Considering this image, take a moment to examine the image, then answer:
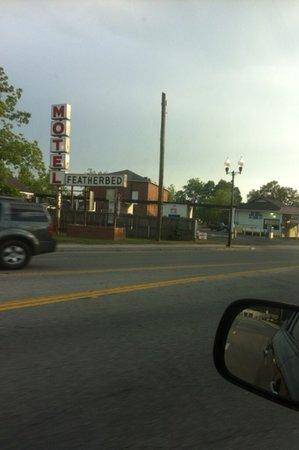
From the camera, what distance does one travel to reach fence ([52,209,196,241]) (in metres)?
38.8

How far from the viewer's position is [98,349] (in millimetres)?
6195

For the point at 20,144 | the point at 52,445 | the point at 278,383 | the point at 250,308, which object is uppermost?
the point at 20,144

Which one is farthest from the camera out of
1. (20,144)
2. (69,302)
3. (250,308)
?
(20,144)

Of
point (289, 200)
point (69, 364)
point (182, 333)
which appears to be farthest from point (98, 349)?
point (289, 200)

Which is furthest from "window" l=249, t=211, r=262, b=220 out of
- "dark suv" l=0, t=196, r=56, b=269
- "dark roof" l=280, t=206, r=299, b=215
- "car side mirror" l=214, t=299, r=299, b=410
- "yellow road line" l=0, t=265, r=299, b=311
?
"car side mirror" l=214, t=299, r=299, b=410

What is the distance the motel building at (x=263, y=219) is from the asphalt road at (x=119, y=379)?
85.6 m

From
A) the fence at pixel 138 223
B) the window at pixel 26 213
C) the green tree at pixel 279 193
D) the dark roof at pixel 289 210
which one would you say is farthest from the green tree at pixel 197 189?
the window at pixel 26 213

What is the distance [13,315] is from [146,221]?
34282mm

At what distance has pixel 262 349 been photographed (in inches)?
100

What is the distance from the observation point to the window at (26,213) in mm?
14148

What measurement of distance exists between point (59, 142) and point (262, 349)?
32.9m

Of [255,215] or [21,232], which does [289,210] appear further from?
[21,232]

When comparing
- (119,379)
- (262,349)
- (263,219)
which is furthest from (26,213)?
(263,219)

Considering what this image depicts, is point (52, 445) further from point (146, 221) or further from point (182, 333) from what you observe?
point (146, 221)
